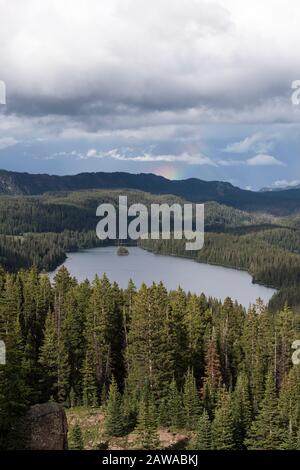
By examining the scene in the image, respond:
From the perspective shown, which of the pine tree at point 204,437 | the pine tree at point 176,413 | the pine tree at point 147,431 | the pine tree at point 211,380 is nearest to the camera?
the pine tree at point 204,437

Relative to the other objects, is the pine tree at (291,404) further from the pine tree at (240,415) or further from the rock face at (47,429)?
the rock face at (47,429)

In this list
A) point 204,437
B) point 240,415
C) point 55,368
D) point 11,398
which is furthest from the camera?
point 55,368

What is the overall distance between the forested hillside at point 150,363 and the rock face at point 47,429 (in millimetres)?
1411

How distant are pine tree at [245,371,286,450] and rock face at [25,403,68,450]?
2519cm

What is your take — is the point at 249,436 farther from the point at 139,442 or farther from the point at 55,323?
the point at 55,323

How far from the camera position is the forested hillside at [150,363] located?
53.3 m

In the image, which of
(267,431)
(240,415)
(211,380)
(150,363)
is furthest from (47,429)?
(211,380)

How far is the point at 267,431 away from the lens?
185ft

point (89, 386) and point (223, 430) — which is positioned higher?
point (223, 430)

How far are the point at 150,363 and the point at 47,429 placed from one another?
34.4 m

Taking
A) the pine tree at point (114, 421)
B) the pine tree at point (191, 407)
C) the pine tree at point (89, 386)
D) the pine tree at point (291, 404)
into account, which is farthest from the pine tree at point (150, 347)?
the pine tree at point (291, 404)

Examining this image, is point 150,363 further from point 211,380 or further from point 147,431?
point 147,431
